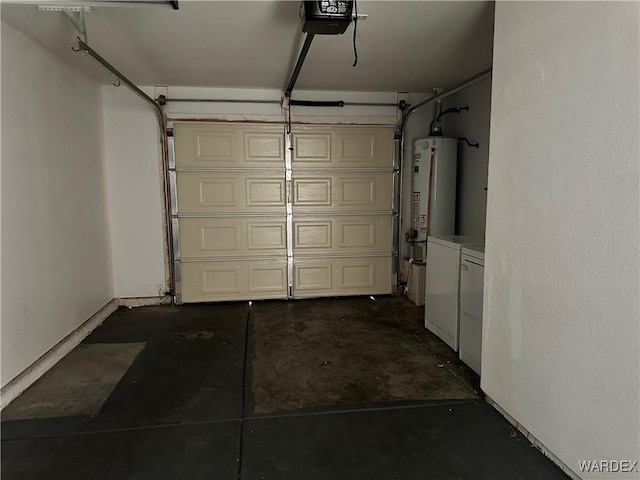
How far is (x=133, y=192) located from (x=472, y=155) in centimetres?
392

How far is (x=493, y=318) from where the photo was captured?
8.24 feet

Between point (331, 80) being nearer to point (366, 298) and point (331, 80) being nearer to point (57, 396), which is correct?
point (366, 298)

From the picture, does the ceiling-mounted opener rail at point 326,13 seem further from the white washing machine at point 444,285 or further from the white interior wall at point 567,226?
the white washing machine at point 444,285

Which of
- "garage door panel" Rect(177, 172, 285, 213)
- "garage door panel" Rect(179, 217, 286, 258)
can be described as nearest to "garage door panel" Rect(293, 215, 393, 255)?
"garage door panel" Rect(179, 217, 286, 258)

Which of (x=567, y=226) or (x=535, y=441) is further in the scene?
(x=535, y=441)

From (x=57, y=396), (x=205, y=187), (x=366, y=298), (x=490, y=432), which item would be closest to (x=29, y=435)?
(x=57, y=396)

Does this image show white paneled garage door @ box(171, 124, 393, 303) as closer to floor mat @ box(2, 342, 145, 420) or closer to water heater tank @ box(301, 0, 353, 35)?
floor mat @ box(2, 342, 145, 420)

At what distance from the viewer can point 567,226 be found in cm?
192

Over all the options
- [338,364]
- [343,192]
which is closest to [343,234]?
[343,192]

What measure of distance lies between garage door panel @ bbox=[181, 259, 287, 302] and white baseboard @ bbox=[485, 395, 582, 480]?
9.85 feet

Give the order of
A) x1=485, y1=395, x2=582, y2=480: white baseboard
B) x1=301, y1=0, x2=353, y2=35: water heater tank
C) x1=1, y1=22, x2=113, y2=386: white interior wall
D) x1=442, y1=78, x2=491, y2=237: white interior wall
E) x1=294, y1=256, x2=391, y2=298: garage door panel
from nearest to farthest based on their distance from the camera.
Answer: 1. x1=485, y1=395, x2=582, y2=480: white baseboard
2. x1=301, y1=0, x2=353, y2=35: water heater tank
3. x1=1, y1=22, x2=113, y2=386: white interior wall
4. x1=442, y1=78, x2=491, y2=237: white interior wall
5. x1=294, y1=256, x2=391, y2=298: garage door panel

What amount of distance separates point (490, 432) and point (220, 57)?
11.6ft

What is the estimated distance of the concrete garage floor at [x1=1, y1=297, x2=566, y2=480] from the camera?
80.8 inches

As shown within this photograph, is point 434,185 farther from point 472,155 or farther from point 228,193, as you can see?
point 228,193
